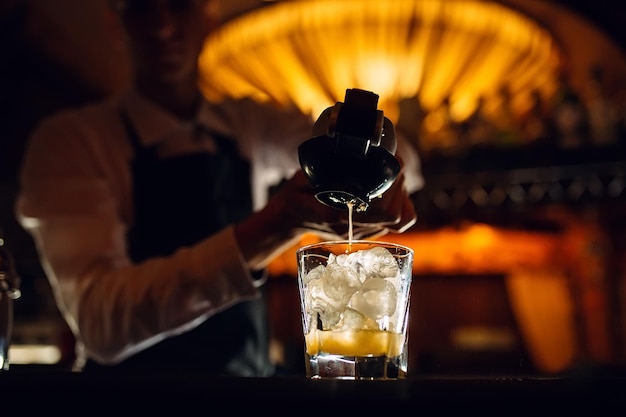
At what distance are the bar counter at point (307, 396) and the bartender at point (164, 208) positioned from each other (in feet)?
1.61

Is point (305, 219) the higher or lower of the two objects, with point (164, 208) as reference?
lower

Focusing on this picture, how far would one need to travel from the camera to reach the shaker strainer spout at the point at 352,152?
72cm

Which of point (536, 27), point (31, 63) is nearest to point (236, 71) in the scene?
point (536, 27)

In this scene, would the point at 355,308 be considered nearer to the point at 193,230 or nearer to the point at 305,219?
the point at 305,219

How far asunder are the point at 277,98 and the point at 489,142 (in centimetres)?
113

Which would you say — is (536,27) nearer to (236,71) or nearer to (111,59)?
(236,71)

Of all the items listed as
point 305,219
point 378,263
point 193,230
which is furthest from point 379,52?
point 378,263

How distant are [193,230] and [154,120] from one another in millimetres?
285

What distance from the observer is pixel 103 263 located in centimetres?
134

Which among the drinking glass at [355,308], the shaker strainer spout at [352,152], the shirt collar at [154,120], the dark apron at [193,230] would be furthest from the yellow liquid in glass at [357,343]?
the shirt collar at [154,120]

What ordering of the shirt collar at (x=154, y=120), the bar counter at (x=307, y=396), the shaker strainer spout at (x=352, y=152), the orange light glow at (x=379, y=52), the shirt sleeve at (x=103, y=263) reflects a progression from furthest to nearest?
the orange light glow at (x=379, y=52) → the shirt collar at (x=154, y=120) → the shirt sleeve at (x=103, y=263) → the shaker strainer spout at (x=352, y=152) → the bar counter at (x=307, y=396)

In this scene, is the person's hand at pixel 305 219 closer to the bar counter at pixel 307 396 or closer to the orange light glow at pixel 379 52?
the bar counter at pixel 307 396

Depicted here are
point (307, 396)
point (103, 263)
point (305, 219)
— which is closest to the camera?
point (307, 396)

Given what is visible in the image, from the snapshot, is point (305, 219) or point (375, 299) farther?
point (305, 219)
